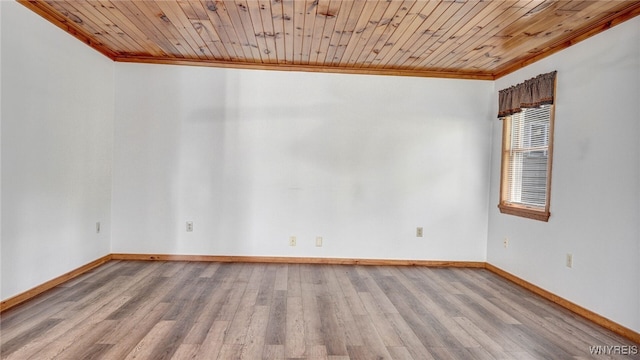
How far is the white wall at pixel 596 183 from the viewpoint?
2.51 meters

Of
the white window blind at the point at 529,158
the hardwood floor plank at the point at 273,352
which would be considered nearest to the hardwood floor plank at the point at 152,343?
the hardwood floor plank at the point at 273,352

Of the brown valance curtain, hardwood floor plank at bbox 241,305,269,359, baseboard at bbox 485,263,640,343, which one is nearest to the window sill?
baseboard at bbox 485,263,640,343

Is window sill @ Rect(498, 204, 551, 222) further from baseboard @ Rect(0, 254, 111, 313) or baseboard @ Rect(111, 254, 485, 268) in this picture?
baseboard @ Rect(0, 254, 111, 313)

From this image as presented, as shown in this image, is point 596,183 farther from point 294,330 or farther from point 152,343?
point 152,343

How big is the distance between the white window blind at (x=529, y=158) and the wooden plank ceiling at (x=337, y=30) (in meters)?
0.61

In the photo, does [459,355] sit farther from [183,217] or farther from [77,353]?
[183,217]

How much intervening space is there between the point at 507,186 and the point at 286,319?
2.98 meters

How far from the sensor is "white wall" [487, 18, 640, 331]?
8.22ft

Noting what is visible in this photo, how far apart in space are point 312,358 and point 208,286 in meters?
1.57

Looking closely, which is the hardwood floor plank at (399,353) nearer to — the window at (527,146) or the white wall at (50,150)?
the window at (527,146)

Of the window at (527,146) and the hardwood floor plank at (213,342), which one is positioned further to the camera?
the window at (527,146)

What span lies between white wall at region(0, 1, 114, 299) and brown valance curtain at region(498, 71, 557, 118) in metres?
4.50

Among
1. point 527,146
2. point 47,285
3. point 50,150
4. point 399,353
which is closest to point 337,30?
point 527,146

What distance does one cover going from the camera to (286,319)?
259 cm
